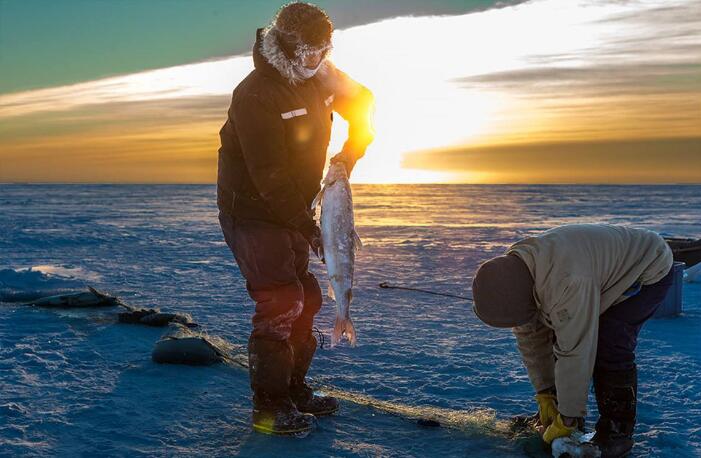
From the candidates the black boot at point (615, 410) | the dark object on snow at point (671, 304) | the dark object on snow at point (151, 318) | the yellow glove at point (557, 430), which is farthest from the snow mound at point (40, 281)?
the dark object on snow at point (671, 304)

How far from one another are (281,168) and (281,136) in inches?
7.2

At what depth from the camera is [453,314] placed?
777 cm

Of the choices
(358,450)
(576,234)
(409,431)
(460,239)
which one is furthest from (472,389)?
(460,239)

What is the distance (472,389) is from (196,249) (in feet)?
37.3

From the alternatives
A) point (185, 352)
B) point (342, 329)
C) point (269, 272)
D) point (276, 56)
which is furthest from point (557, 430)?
point (185, 352)

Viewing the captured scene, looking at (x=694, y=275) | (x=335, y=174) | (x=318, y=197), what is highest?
(x=335, y=174)

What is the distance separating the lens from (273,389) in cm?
400

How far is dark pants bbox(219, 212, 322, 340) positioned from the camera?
3.92 m

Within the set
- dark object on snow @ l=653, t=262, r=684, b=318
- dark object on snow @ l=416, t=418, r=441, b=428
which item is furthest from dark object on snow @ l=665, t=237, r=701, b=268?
dark object on snow @ l=416, t=418, r=441, b=428

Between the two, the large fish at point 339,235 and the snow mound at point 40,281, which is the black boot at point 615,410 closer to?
the large fish at point 339,235

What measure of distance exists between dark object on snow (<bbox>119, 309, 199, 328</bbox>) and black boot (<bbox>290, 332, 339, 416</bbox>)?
2.73 m

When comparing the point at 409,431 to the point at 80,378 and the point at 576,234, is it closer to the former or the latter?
the point at 576,234

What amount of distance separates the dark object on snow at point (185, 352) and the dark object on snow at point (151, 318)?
1.30 m

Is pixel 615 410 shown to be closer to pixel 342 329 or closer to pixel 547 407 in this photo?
pixel 547 407
